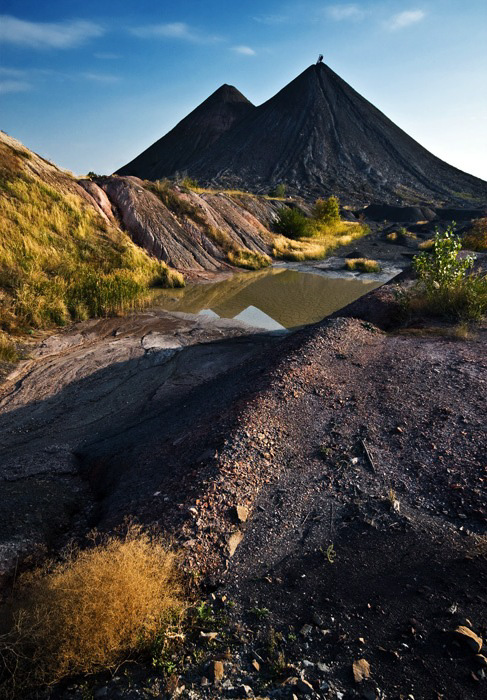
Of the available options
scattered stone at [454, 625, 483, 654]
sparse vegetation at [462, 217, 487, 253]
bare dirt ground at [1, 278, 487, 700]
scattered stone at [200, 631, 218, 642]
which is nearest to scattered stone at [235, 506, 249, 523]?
bare dirt ground at [1, 278, 487, 700]

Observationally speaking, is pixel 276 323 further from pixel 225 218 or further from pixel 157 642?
pixel 225 218

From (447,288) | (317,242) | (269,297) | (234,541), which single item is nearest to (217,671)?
(234,541)

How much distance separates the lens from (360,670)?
237 cm

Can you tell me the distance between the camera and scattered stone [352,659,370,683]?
7.64 feet

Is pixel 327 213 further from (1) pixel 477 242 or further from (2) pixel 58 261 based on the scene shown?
(2) pixel 58 261

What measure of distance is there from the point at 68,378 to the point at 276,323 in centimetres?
655

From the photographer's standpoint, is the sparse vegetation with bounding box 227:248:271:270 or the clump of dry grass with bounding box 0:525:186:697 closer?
the clump of dry grass with bounding box 0:525:186:697

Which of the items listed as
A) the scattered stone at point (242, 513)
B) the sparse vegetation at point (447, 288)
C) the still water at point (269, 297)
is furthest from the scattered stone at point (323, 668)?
the still water at point (269, 297)

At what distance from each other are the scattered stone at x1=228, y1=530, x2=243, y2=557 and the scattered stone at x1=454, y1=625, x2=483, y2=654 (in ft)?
5.27

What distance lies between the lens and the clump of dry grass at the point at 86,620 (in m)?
2.32

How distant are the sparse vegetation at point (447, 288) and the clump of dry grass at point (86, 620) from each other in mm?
7620

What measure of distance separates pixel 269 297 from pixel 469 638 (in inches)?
572

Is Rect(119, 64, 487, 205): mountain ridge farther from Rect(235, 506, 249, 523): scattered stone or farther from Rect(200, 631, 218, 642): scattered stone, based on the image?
Rect(200, 631, 218, 642): scattered stone

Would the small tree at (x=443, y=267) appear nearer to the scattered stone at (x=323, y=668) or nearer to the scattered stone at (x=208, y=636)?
the scattered stone at (x=323, y=668)
